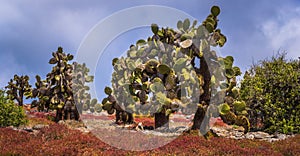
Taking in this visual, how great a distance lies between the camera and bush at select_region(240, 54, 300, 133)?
56.5 ft

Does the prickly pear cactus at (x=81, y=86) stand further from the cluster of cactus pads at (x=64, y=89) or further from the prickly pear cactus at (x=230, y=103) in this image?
the prickly pear cactus at (x=230, y=103)

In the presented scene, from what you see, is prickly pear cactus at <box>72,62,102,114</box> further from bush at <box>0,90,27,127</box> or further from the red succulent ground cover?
the red succulent ground cover

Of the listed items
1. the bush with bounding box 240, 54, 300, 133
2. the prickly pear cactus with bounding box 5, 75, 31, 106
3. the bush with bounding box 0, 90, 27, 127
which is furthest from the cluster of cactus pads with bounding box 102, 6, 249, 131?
the prickly pear cactus with bounding box 5, 75, 31, 106

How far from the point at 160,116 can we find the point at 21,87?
24404 millimetres

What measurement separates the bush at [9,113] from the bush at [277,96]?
12660 millimetres

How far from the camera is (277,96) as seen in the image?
1798 cm

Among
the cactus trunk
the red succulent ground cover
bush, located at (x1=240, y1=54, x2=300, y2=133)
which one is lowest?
the red succulent ground cover

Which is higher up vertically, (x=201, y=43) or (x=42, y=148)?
(x=201, y=43)

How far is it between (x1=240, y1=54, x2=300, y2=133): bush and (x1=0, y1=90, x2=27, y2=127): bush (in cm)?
1266

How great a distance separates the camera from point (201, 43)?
1354 centimetres

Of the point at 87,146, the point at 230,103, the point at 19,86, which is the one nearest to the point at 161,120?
the point at 230,103

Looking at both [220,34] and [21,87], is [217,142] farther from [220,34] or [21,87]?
[21,87]

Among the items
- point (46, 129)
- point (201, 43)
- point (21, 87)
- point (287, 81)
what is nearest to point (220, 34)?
point (201, 43)

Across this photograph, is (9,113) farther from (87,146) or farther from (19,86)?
(19,86)
